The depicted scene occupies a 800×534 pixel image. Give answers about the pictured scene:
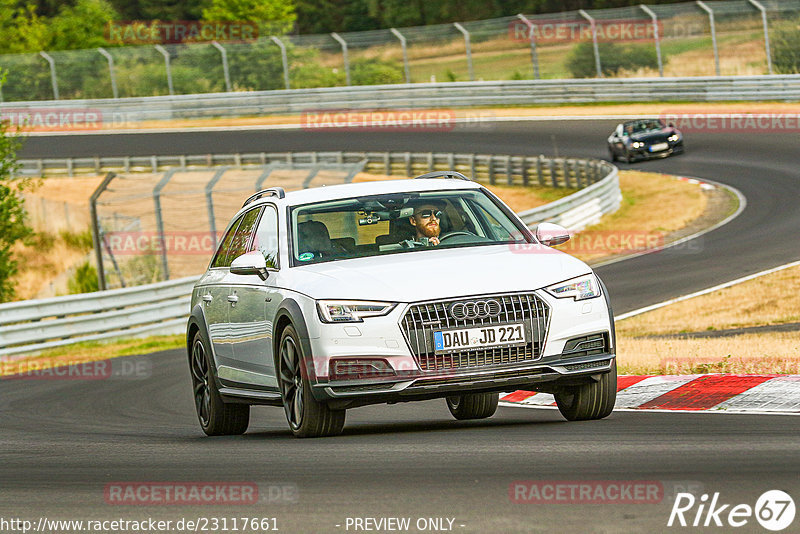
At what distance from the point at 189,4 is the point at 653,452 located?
99.1m

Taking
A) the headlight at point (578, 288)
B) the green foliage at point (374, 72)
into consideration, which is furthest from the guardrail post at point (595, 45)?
the headlight at point (578, 288)

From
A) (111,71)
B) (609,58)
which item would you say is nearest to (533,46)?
(609,58)

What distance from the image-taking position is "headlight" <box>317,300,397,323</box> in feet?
24.7

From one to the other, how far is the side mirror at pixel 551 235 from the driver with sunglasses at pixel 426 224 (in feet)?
2.27

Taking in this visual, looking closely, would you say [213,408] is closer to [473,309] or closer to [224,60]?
[473,309]

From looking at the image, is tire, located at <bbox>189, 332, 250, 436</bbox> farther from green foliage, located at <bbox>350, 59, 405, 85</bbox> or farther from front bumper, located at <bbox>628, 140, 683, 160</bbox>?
green foliage, located at <bbox>350, 59, 405, 85</bbox>

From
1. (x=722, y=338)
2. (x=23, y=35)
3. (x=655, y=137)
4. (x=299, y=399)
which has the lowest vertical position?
(x=655, y=137)

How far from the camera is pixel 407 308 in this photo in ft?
24.5

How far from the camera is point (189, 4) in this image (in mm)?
101375

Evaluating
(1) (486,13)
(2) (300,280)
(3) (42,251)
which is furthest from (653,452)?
(1) (486,13)

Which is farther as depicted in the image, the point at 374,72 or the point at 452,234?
the point at 374,72

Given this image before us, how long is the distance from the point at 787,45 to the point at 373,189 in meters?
38.3

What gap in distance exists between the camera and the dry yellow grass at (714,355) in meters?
10.6

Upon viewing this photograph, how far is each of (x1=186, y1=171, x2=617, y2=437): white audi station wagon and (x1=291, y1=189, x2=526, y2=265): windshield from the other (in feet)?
0.03
